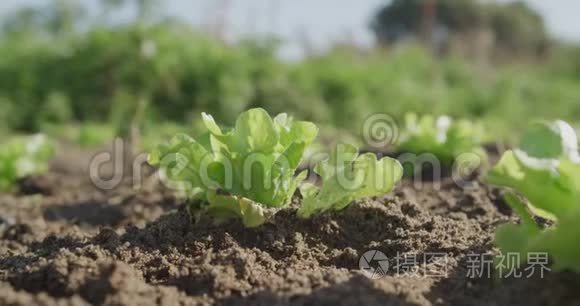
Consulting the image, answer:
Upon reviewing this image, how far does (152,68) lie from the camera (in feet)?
32.4

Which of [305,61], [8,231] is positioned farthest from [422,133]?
[305,61]

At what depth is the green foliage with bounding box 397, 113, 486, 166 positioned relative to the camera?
3.56 meters

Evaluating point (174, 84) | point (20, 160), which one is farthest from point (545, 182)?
point (174, 84)

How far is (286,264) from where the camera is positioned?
5.65 ft

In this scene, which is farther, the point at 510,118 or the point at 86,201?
the point at 510,118

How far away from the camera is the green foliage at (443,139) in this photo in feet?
11.7

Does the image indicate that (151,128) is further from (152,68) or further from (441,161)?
(441,161)

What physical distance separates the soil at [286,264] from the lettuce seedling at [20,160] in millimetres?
2205

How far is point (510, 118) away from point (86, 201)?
8.78m

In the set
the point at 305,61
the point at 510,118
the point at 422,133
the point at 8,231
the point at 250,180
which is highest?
the point at 305,61

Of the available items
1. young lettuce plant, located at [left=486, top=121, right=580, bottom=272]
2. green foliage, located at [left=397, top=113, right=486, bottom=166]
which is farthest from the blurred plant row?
young lettuce plant, located at [left=486, top=121, right=580, bottom=272]

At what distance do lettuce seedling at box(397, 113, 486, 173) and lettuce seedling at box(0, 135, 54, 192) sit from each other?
2481mm

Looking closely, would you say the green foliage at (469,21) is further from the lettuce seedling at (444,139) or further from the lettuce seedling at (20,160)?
the lettuce seedling at (444,139)

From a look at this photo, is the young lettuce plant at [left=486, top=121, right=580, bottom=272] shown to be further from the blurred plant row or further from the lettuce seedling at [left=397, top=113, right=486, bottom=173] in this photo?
the blurred plant row
